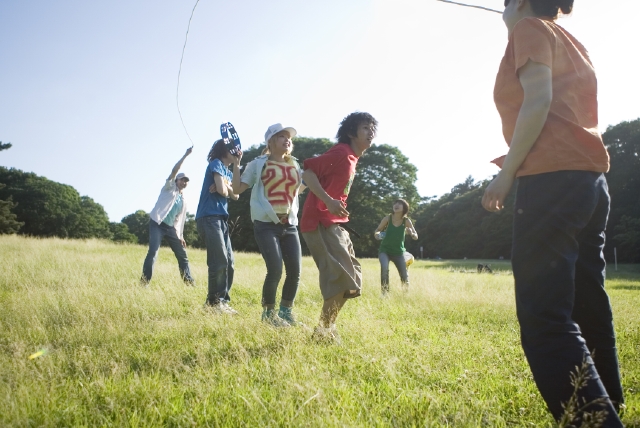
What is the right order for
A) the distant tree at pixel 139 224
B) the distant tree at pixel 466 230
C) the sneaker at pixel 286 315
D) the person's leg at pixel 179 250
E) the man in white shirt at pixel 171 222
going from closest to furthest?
the sneaker at pixel 286 315, the man in white shirt at pixel 171 222, the person's leg at pixel 179 250, the distant tree at pixel 466 230, the distant tree at pixel 139 224

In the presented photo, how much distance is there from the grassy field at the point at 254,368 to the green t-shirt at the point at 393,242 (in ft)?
8.54

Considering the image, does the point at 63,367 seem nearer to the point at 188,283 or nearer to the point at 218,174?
the point at 218,174

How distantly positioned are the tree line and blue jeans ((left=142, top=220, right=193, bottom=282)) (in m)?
17.8

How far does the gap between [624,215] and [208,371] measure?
39512 millimetres

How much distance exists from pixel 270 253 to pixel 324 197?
1.20 metres

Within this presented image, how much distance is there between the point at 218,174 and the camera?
5621 mm

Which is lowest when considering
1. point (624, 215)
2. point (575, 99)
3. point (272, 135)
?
point (575, 99)

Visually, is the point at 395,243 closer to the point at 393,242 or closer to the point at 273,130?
the point at 393,242

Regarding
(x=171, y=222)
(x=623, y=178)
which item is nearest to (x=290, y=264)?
(x=171, y=222)

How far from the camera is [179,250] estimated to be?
26.5 ft

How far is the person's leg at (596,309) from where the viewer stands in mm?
2150

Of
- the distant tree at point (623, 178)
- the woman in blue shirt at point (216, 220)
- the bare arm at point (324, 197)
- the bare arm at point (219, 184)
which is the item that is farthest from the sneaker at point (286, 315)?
the distant tree at point (623, 178)

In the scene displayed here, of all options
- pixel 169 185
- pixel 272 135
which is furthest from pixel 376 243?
pixel 272 135

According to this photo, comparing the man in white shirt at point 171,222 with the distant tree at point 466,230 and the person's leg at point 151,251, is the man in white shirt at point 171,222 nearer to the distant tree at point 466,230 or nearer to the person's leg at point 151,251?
the person's leg at point 151,251
